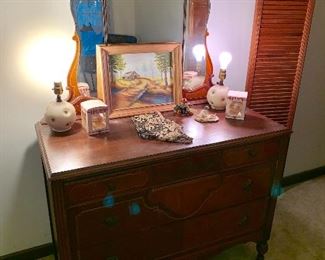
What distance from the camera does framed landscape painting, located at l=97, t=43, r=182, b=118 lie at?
144cm

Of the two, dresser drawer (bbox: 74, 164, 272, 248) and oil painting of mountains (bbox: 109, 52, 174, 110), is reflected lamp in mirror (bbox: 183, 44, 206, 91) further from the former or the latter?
dresser drawer (bbox: 74, 164, 272, 248)

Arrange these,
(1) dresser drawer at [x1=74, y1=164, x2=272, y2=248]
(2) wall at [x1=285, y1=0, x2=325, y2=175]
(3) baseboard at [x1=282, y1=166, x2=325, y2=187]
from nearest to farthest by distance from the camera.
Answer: (1) dresser drawer at [x1=74, y1=164, x2=272, y2=248] → (2) wall at [x1=285, y1=0, x2=325, y2=175] → (3) baseboard at [x1=282, y1=166, x2=325, y2=187]

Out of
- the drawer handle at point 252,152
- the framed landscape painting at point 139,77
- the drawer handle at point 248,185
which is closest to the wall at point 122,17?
the framed landscape painting at point 139,77

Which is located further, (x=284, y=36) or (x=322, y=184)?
(x=322, y=184)

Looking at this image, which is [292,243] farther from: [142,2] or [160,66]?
[142,2]

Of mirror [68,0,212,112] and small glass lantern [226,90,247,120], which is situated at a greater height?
mirror [68,0,212,112]

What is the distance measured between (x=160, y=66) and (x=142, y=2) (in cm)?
31

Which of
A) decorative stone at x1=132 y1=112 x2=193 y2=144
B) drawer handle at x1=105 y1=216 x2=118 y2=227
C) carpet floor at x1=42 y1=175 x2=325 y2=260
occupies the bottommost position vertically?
carpet floor at x1=42 y1=175 x2=325 y2=260

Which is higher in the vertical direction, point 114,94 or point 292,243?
point 114,94

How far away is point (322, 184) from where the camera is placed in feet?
8.37

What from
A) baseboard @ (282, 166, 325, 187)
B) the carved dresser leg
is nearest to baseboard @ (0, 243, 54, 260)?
the carved dresser leg

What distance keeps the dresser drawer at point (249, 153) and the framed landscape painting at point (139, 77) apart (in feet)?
1.29

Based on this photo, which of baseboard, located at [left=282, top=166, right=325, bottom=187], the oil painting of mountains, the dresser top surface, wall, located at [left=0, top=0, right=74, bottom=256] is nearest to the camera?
the dresser top surface

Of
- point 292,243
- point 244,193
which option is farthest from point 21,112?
point 292,243
